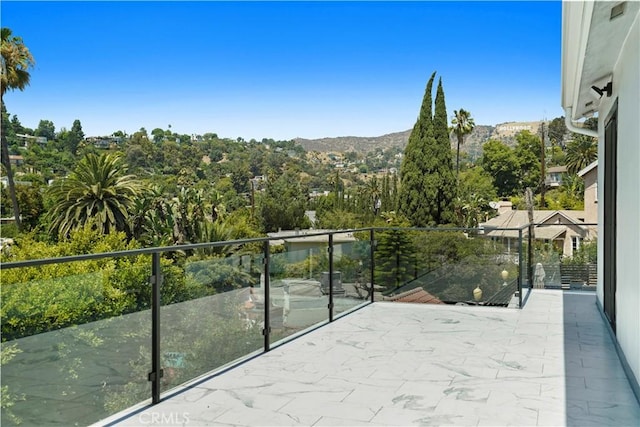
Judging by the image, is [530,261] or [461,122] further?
[461,122]

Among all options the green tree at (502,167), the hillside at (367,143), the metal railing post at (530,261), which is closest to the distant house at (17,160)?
the green tree at (502,167)

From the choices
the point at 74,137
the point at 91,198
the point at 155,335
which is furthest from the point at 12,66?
the point at 74,137

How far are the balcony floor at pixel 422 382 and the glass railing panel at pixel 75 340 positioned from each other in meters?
0.26

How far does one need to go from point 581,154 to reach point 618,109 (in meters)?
52.6

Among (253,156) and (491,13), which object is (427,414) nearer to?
(491,13)

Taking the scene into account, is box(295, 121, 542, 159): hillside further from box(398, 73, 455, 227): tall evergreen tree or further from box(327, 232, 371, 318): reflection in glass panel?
box(327, 232, 371, 318): reflection in glass panel

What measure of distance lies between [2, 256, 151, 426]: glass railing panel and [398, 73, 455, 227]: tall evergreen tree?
30.8 m

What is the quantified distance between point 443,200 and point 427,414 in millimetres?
31119

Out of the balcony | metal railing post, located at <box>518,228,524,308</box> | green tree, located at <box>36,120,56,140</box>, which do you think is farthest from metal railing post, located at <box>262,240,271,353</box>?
green tree, located at <box>36,120,56,140</box>

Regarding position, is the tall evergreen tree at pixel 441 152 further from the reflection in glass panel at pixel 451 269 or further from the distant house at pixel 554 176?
the distant house at pixel 554 176

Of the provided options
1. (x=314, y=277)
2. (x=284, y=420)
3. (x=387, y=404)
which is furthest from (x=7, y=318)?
(x=314, y=277)

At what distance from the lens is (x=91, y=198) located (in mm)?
26703

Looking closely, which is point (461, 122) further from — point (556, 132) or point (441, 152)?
point (556, 132)

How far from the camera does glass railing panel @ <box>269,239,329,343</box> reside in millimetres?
5133
